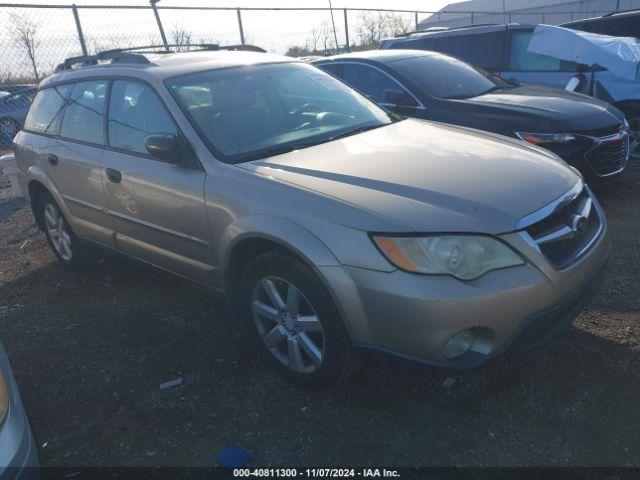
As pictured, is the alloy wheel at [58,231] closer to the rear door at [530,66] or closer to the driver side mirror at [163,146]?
the driver side mirror at [163,146]

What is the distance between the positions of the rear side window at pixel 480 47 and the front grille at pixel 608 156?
10.3ft

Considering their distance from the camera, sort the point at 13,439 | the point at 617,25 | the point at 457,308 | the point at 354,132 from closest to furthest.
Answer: the point at 13,439, the point at 457,308, the point at 354,132, the point at 617,25

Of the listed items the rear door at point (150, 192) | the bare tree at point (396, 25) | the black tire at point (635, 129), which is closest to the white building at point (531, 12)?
the bare tree at point (396, 25)

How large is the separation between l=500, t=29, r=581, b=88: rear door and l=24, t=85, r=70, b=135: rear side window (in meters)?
5.97

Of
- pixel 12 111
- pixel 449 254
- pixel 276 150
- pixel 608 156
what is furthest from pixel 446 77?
pixel 12 111

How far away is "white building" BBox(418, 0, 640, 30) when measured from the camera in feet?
83.3

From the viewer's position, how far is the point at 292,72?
13.6ft

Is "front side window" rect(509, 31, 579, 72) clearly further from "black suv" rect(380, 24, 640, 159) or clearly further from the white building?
the white building

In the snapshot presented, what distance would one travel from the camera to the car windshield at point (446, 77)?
6109 mm

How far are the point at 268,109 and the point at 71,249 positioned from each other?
2.36 meters

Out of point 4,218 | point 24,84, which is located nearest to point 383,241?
point 4,218

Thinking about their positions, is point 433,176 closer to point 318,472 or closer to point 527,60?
point 318,472

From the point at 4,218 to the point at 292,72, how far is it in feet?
16.6

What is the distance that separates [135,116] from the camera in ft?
12.5
